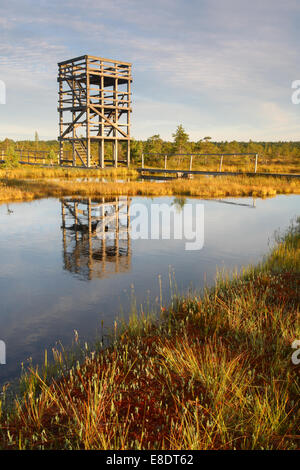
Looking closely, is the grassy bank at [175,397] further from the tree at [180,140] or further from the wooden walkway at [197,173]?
the tree at [180,140]

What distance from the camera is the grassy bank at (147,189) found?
20.5 m

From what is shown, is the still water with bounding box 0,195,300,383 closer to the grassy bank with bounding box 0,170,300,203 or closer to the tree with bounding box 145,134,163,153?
the grassy bank with bounding box 0,170,300,203

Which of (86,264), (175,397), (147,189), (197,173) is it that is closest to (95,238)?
(86,264)

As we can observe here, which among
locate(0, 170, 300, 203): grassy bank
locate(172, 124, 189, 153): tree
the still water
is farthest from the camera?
locate(172, 124, 189, 153): tree

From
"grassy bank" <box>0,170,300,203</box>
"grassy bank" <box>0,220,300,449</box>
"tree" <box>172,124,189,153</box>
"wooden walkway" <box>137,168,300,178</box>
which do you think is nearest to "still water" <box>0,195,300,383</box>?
"grassy bank" <box>0,220,300,449</box>

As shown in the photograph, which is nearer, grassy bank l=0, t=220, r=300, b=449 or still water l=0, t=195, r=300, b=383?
grassy bank l=0, t=220, r=300, b=449

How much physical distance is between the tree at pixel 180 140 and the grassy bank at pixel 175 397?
1998 inches

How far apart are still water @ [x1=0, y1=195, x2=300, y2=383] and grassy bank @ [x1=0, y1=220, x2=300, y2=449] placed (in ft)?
3.39

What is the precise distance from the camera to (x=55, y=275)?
8.02 m

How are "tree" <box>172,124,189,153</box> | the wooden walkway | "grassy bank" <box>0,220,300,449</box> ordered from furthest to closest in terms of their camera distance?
"tree" <box>172,124,189,153</box> < the wooden walkway < "grassy bank" <box>0,220,300,449</box>

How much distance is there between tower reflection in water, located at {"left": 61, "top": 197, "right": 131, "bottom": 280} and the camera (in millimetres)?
8609

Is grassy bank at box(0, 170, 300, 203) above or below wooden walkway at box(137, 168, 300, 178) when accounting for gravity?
below

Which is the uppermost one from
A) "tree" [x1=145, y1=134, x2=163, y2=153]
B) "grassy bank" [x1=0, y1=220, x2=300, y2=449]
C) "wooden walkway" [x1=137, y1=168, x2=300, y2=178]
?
"tree" [x1=145, y1=134, x2=163, y2=153]
